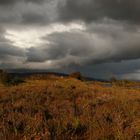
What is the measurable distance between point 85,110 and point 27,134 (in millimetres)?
4294

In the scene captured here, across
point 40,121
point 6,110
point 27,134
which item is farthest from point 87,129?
point 6,110

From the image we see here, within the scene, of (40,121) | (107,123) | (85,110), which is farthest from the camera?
(85,110)

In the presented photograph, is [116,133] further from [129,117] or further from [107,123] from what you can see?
[129,117]

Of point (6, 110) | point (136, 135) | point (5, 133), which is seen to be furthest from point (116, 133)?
point (6, 110)

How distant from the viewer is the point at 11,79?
45.8 metres

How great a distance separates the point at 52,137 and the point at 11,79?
38871mm

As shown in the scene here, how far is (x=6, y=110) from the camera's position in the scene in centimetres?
1098

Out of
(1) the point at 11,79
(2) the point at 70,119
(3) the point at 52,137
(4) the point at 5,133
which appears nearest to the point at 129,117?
(2) the point at 70,119

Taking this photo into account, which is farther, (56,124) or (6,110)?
(6,110)

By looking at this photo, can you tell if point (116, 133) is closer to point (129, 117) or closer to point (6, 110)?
point (129, 117)

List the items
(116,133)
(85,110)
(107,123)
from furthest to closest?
1. (85,110)
2. (107,123)
3. (116,133)

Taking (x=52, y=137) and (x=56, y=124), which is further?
(x=56, y=124)

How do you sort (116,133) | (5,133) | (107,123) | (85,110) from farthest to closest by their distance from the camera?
(85,110), (107,123), (116,133), (5,133)

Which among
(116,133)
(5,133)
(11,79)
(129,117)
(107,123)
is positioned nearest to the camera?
(5,133)
